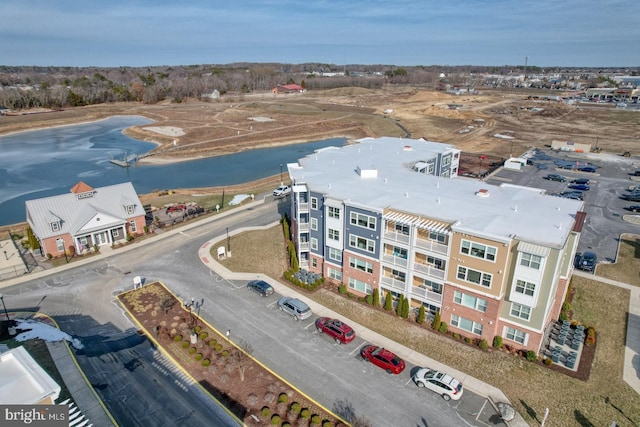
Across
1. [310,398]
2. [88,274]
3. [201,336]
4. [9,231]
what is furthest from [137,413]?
[9,231]

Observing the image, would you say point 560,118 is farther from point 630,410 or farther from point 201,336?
point 201,336

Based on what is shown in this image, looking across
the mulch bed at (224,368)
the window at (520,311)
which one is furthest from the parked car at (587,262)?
the mulch bed at (224,368)

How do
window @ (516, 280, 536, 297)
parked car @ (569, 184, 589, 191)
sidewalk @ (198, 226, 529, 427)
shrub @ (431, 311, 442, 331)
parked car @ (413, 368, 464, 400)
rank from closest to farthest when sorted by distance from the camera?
parked car @ (413, 368, 464, 400) → sidewalk @ (198, 226, 529, 427) → window @ (516, 280, 536, 297) → shrub @ (431, 311, 442, 331) → parked car @ (569, 184, 589, 191)

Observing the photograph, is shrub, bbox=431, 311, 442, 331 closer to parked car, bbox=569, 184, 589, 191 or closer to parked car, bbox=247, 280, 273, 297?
parked car, bbox=247, 280, 273, 297

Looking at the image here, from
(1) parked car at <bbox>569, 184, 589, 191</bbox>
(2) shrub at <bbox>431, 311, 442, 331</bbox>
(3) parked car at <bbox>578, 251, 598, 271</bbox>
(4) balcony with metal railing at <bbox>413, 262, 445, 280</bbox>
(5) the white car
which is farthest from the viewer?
(1) parked car at <bbox>569, 184, 589, 191</bbox>

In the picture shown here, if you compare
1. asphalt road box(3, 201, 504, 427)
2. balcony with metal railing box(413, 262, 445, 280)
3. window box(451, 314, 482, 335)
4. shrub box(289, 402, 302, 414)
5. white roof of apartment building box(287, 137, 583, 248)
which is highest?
white roof of apartment building box(287, 137, 583, 248)

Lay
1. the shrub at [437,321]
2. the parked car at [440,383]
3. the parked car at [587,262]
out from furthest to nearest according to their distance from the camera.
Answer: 1. the parked car at [587,262]
2. the shrub at [437,321]
3. the parked car at [440,383]

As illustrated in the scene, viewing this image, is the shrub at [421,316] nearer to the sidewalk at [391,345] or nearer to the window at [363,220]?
the sidewalk at [391,345]

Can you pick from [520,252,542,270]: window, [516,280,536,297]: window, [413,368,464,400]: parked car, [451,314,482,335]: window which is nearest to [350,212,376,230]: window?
[451,314,482,335]: window
